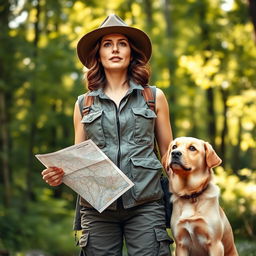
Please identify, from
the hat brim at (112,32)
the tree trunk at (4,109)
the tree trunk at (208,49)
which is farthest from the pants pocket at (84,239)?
the tree trunk at (208,49)

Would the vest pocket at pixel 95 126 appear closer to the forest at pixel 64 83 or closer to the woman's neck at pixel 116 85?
the woman's neck at pixel 116 85

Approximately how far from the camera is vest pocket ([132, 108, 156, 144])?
4625mm

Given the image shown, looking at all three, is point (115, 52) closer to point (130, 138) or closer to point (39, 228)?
point (130, 138)

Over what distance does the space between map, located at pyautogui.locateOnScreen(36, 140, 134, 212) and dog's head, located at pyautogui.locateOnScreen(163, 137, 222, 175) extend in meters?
0.62

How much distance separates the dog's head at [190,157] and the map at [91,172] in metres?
0.62

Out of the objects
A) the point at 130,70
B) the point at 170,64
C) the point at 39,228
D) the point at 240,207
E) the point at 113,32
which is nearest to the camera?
the point at 113,32

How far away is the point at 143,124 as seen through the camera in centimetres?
464

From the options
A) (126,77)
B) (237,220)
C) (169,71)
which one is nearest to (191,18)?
(169,71)

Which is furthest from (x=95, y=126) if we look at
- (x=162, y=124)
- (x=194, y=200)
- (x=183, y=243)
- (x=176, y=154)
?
(x=183, y=243)

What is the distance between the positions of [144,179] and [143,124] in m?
0.45

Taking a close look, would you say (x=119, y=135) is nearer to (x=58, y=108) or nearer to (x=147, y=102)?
(x=147, y=102)

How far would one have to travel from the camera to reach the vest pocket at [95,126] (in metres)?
4.62

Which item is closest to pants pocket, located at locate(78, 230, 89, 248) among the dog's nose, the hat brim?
the dog's nose

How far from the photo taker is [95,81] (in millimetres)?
4910
